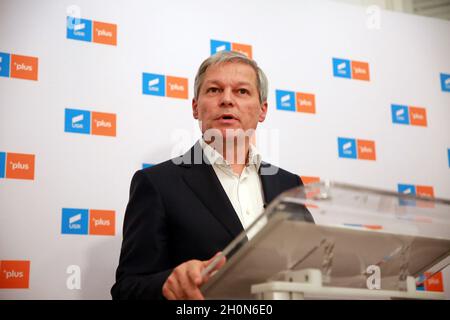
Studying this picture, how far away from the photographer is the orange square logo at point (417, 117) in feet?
10.9

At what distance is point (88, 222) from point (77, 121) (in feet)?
1.65

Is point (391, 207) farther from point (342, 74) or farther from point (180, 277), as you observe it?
point (342, 74)

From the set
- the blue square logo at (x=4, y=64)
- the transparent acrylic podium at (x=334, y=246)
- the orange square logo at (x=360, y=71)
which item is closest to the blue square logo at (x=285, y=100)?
the orange square logo at (x=360, y=71)

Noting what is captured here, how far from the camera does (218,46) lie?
9.84 feet

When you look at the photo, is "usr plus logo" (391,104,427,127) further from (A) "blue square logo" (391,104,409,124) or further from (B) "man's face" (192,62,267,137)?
(B) "man's face" (192,62,267,137)

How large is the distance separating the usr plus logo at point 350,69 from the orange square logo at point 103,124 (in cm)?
143

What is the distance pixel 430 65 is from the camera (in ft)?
11.5

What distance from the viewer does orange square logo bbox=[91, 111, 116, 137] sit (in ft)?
8.48

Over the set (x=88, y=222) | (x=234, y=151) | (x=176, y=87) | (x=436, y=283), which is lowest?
(x=436, y=283)

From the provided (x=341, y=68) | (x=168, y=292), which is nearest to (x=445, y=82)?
(x=341, y=68)

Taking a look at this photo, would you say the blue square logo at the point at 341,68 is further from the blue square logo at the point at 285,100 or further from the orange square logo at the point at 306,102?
the blue square logo at the point at 285,100

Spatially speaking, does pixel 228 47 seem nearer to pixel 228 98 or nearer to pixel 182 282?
pixel 228 98

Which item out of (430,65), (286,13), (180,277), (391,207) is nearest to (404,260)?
(391,207)
